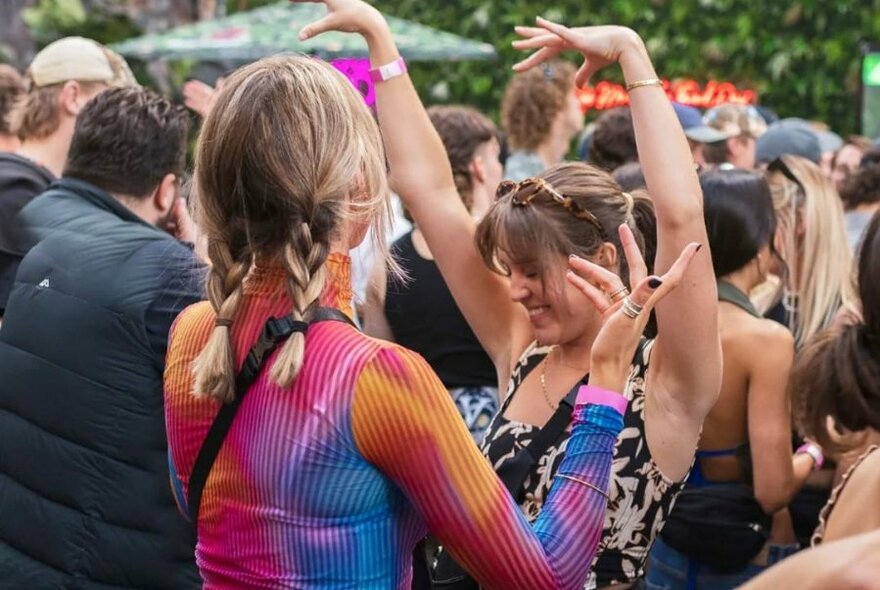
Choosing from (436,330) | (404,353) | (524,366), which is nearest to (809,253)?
(436,330)

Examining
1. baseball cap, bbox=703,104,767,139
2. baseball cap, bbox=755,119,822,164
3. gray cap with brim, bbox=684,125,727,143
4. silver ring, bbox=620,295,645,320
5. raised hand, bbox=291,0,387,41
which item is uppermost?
raised hand, bbox=291,0,387,41

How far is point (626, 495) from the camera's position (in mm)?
2713

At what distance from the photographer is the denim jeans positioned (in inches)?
142

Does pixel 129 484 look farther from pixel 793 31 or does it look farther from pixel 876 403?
pixel 793 31

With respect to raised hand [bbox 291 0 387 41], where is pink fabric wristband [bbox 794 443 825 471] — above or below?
below

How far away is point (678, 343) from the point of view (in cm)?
266

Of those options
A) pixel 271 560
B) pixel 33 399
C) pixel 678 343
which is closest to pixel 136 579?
pixel 33 399

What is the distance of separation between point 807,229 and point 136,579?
9.63 ft

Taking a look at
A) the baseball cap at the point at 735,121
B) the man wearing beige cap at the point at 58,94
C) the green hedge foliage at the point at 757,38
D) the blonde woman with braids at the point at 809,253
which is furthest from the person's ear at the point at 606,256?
the green hedge foliage at the point at 757,38

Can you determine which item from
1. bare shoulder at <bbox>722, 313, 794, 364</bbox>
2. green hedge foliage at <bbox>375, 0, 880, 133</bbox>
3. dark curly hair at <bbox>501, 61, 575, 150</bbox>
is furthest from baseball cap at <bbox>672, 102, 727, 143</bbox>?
green hedge foliage at <bbox>375, 0, 880, 133</bbox>

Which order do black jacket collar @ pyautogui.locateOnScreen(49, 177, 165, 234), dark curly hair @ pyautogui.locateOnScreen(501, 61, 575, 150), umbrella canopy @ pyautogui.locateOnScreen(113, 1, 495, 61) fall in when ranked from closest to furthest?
black jacket collar @ pyautogui.locateOnScreen(49, 177, 165, 234)
dark curly hair @ pyautogui.locateOnScreen(501, 61, 575, 150)
umbrella canopy @ pyautogui.locateOnScreen(113, 1, 495, 61)

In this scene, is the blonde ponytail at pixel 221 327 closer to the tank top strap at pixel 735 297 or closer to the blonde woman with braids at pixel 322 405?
the blonde woman with braids at pixel 322 405

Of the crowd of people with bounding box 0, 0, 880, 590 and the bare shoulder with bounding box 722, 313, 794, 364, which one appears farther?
the bare shoulder with bounding box 722, 313, 794, 364

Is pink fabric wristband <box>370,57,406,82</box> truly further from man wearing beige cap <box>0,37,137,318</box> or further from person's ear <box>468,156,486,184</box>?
man wearing beige cap <box>0,37,137,318</box>
